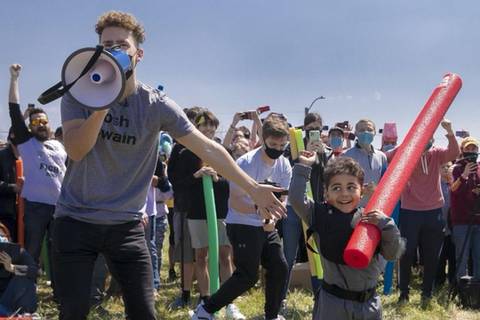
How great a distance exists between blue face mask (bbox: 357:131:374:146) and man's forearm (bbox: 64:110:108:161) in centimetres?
403

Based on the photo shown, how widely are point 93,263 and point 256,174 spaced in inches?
89.3

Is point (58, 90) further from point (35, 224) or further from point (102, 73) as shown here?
point (35, 224)

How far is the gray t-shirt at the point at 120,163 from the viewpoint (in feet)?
9.14

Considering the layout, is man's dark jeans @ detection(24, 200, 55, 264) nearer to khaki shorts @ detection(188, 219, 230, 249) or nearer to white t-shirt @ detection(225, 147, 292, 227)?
khaki shorts @ detection(188, 219, 230, 249)

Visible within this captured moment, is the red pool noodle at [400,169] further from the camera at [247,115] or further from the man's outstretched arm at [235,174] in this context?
the camera at [247,115]

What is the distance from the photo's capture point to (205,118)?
5.48 meters

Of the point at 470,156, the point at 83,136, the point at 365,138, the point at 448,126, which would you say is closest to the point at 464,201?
the point at 470,156

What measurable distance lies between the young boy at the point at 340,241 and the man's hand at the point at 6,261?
9.97 feet

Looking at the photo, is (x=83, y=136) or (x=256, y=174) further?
(x=256, y=174)

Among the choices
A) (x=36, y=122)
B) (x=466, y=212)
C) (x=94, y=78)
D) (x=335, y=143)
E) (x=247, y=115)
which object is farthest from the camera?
(x=247, y=115)

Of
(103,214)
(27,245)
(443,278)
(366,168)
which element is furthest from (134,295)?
(443,278)

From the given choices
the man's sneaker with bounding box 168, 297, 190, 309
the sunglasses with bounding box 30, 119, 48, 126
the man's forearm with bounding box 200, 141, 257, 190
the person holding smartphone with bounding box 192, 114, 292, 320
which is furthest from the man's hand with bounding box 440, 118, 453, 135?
the sunglasses with bounding box 30, 119, 48, 126

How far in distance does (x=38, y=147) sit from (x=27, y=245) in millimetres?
1050

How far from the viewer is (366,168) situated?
5996 mm
